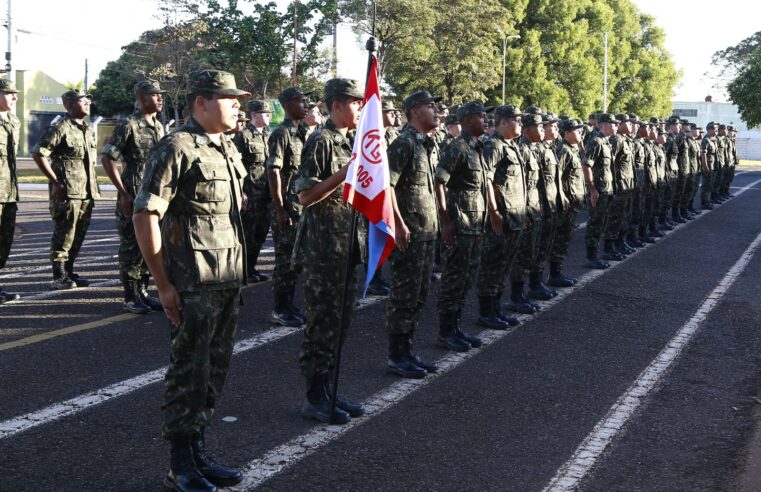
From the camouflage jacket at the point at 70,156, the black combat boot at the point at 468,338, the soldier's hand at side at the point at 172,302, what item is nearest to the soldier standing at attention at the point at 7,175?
the camouflage jacket at the point at 70,156

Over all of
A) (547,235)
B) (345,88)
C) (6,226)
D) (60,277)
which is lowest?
(60,277)

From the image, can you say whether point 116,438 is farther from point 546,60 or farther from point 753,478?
point 546,60

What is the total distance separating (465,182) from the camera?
7.67m

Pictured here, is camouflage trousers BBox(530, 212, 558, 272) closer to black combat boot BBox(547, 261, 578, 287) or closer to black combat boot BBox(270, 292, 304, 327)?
black combat boot BBox(547, 261, 578, 287)

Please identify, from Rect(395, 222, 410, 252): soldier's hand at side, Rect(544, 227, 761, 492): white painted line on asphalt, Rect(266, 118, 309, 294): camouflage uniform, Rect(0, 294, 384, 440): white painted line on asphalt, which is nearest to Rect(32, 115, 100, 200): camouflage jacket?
Rect(266, 118, 309, 294): camouflage uniform

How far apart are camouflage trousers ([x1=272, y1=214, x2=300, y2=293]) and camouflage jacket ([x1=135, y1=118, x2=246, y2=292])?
3580mm

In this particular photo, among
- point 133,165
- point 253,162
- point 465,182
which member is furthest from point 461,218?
point 253,162

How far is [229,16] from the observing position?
106 ft

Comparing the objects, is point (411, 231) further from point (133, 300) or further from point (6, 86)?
point (6, 86)

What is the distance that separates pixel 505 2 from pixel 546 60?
17.3 ft

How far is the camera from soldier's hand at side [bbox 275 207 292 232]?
832cm

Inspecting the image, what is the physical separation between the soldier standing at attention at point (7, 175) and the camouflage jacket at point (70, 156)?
0.42 m

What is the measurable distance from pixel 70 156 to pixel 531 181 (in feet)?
16.4

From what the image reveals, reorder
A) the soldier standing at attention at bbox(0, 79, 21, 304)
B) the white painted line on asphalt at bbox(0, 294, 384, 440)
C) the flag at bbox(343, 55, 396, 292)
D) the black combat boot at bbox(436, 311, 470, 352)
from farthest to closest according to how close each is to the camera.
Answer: the soldier standing at attention at bbox(0, 79, 21, 304), the black combat boot at bbox(436, 311, 470, 352), the flag at bbox(343, 55, 396, 292), the white painted line on asphalt at bbox(0, 294, 384, 440)
